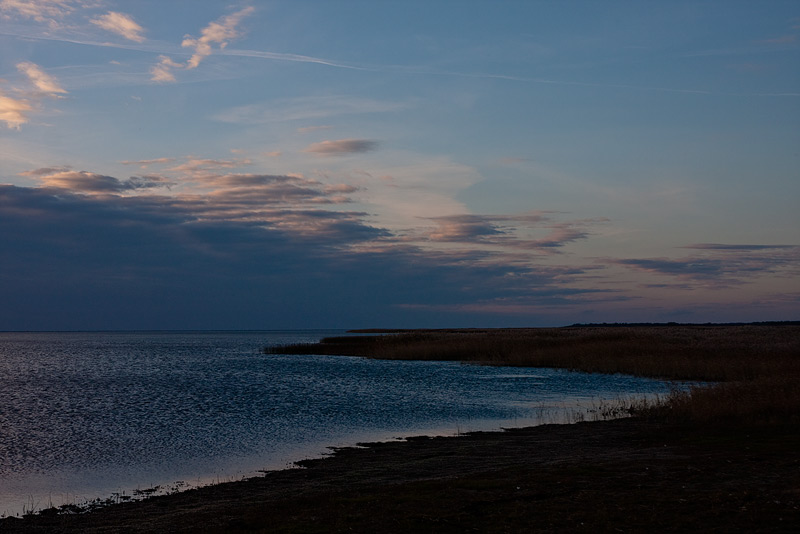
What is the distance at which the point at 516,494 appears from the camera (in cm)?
1134

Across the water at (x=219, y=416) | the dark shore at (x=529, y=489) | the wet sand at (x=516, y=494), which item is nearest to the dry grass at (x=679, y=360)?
the dark shore at (x=529, y=489)

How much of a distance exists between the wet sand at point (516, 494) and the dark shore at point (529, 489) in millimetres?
28

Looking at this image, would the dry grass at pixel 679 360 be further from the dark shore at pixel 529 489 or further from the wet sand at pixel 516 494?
the wet sand at pixel 516 494

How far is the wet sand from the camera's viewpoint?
9.64 metres

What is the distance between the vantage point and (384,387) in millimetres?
38250

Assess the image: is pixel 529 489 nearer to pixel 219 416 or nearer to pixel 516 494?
pixel 516 494

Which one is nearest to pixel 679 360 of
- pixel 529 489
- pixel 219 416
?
pixel 219 416

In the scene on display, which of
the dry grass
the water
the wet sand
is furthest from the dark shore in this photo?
the water

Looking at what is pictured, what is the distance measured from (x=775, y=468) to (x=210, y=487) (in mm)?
11121

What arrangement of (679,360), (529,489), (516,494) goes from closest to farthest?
1. (516,494)
2. (529,489)
3. (679,360)

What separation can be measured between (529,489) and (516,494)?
432 mm

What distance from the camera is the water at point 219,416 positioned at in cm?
1691

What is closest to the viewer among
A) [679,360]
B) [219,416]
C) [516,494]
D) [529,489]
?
[516,494]

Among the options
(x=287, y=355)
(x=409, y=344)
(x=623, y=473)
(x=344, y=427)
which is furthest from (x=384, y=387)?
(x=287, y=355)
